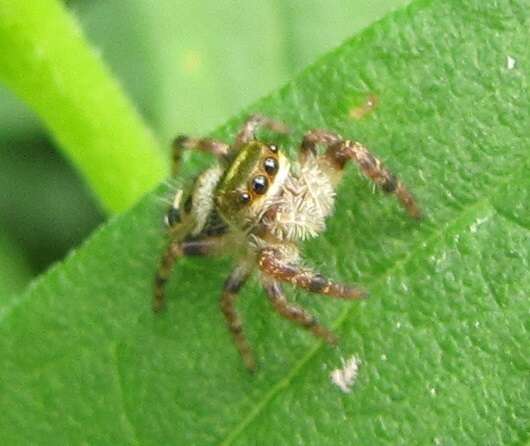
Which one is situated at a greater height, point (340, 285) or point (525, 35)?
point (525, 35)

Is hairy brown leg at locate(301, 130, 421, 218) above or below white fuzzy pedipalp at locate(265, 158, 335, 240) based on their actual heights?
above

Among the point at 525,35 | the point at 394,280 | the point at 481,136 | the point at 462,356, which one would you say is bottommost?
the point at 462,356

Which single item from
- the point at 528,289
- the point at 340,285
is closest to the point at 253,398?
the point at 340,285

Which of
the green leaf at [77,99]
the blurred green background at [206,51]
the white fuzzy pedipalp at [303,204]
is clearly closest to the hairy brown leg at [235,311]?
the white fuzzy pedipalp at [303,204]

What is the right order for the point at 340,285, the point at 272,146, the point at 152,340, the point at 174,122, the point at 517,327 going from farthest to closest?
the point at 174,122
the point at 272,146
the point at 152,340
the point at 340,285
the point at 517,327

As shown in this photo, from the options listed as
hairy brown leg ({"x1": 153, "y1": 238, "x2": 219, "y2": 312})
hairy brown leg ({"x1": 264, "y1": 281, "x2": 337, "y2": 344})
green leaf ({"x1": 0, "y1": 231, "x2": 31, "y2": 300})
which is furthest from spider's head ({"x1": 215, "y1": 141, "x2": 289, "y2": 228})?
green leaf ({"x1": 0, "y1": 231, "x2": 31, "y2": 300})

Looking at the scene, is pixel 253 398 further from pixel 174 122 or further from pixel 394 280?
pixel 174 122

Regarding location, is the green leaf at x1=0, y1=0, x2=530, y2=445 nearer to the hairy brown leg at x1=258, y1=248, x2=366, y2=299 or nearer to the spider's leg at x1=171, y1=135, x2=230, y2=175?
the hairy brown leg at x1=258, y1=248, x2=366, y2=299
